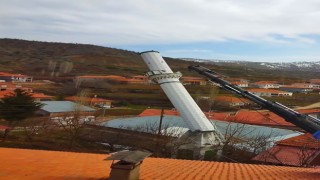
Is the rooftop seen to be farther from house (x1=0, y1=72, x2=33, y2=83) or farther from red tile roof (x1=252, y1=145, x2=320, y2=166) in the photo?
house (x1=0, y1=72, x2=33, y2=83)

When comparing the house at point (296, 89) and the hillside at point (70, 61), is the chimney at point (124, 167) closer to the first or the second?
the hillside at point (70, 61)

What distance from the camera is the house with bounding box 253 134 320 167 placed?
21766mm

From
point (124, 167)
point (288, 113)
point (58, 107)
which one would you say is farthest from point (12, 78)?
point (124, 167)

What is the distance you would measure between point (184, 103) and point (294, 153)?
812cm

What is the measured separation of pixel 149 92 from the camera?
8831cm

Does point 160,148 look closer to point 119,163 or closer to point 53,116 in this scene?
point 119,163

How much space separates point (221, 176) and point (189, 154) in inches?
703

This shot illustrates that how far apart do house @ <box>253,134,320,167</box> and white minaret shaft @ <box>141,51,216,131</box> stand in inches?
182

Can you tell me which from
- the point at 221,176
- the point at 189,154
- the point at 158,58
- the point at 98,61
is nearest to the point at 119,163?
the point at 221,176

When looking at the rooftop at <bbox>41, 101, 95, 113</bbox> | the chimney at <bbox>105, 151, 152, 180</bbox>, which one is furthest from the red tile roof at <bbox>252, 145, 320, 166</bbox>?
the rooftop at <bbox>41, 101, 95, 113</bbox>

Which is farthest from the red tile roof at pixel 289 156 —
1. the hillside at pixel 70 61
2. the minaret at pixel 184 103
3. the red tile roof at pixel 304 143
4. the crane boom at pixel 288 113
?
the hillside at pixel 70 61

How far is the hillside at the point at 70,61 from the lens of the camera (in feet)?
419

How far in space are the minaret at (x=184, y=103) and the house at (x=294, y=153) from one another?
3820 millimetres

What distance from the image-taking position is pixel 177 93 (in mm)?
29328
